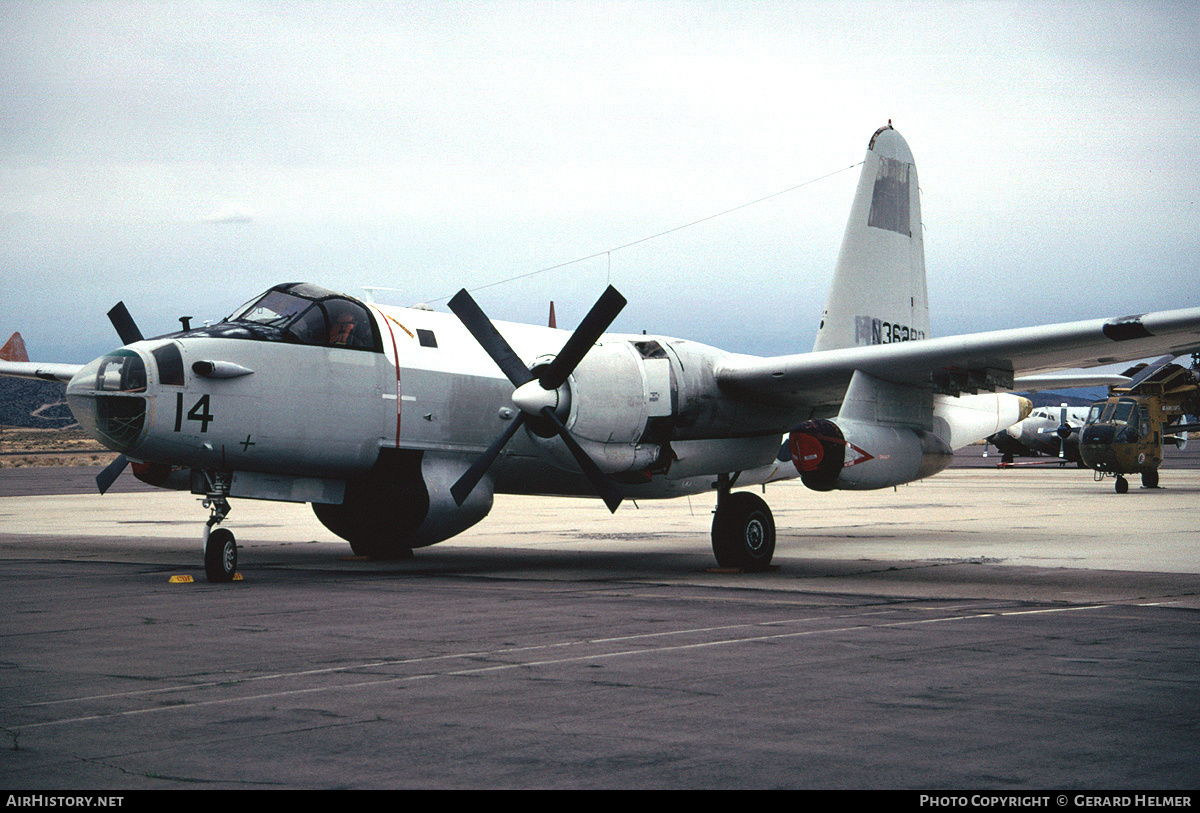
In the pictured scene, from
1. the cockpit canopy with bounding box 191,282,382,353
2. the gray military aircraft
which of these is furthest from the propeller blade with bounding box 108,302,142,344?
the cockpit canopy with bounding box 191,282,382,353

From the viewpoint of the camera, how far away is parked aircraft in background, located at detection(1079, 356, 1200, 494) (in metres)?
37.6

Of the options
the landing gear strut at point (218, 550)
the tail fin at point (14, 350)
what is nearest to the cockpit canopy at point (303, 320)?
the landing gear strut at point (218, 550)

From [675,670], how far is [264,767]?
3434 millimetres

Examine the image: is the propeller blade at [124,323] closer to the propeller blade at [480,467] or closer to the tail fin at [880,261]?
the propeller blade at [480,467]

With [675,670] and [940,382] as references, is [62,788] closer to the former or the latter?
[675,670]

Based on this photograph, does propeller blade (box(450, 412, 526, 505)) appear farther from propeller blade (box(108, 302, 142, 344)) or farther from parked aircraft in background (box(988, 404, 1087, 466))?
parked aircraft in background (box(988, 404, 1087, 466))

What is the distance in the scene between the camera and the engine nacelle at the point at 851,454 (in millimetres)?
15656

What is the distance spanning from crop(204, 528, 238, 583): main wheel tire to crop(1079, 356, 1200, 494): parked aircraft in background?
3110 cm

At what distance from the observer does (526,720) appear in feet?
21.5

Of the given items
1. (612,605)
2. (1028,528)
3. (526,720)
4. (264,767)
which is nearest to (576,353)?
(612,605)

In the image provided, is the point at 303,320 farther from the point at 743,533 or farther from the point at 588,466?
the point at 743,533

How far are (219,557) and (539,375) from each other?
477cm

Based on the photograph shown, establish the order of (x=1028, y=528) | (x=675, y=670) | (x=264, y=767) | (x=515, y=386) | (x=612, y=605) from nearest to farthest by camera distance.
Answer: (x=264, y=767) → (x=675, y=670) → (x=612, y=605) → (x=515, y=386) → (x=1028, y=528)

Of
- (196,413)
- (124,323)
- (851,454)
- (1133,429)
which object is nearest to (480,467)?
(196,413)
